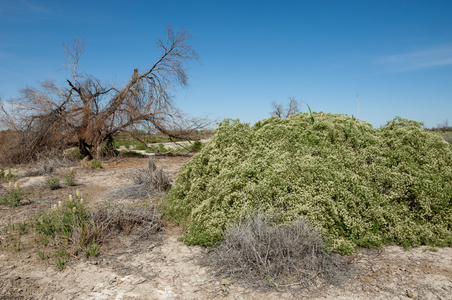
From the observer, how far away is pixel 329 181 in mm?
4004

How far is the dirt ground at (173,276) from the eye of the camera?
10.1 feet

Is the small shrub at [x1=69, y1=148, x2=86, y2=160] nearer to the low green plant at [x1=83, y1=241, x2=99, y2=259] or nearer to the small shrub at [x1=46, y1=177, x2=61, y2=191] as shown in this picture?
the small shrub at [x1=46, y1=177, x2=61, y2=191]

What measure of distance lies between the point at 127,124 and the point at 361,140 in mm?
11393

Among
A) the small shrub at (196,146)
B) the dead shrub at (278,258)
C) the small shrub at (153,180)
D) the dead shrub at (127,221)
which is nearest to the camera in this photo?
the dead shrub at (278,258)

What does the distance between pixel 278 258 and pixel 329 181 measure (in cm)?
125

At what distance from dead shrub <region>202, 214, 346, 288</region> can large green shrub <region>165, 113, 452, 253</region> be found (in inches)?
10.3

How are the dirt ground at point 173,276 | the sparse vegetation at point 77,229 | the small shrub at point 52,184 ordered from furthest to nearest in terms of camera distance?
the small shrub at point 52,184 → the sparse vegetation at point 77,229 → the dirt ground at point 173,276

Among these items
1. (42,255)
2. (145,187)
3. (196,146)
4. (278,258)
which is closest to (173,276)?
(278,258)

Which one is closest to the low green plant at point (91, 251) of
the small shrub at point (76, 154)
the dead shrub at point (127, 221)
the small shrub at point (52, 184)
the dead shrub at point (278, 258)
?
the dead shrub at point (127, 221)

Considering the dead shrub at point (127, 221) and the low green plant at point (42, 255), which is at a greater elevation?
the dead shrub at point (127, 221)

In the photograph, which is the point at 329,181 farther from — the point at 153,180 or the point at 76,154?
the point at 76,154

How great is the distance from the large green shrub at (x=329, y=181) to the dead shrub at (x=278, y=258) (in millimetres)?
260

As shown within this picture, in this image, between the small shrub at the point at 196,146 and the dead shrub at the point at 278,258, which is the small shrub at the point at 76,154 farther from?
the dead shrub at the point at 278,258

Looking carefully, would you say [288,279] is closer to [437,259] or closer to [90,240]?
[437,259]
